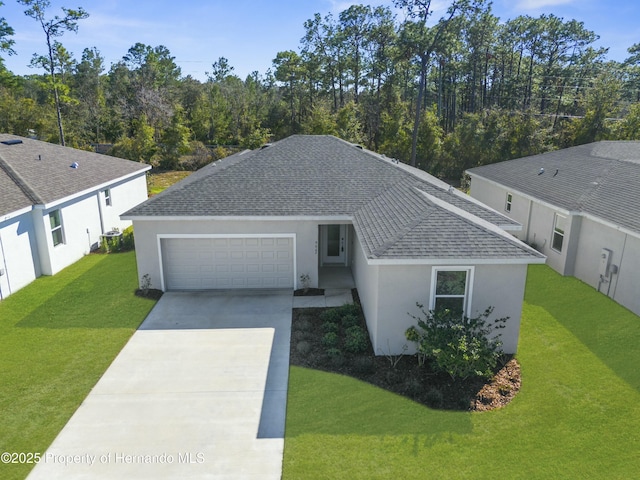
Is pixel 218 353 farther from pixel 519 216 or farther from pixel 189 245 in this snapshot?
pixel 519 216

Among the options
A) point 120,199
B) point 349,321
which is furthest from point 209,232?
point 120,199

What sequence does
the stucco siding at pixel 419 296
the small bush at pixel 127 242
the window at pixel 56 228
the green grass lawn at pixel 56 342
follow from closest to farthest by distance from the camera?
the green grass lawn at pixel 56 342, the stucco siding at pixel 419 296, the window at pixel 56 228, the small bush at pixel 127 242

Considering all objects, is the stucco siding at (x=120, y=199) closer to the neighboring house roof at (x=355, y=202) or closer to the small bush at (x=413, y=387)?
the neighboring house roof at (x=355, y=202)

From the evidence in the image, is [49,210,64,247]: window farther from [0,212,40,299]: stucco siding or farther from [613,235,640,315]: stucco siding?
[613,235,640,315]: stucco siding

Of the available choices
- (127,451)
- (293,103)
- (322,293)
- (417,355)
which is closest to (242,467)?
(127,451)

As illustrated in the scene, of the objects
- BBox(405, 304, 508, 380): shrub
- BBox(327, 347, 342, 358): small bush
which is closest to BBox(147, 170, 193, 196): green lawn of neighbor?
BBox(327, 347, 342, 358): small bush

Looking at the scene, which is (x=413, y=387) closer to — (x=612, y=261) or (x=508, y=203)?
(x=612, y=261)

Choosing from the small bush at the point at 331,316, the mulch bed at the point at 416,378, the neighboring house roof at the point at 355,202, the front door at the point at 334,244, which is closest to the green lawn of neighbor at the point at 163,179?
the neighboring house roof at the point at 355,202

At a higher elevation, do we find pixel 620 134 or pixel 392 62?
pixel 392 62
